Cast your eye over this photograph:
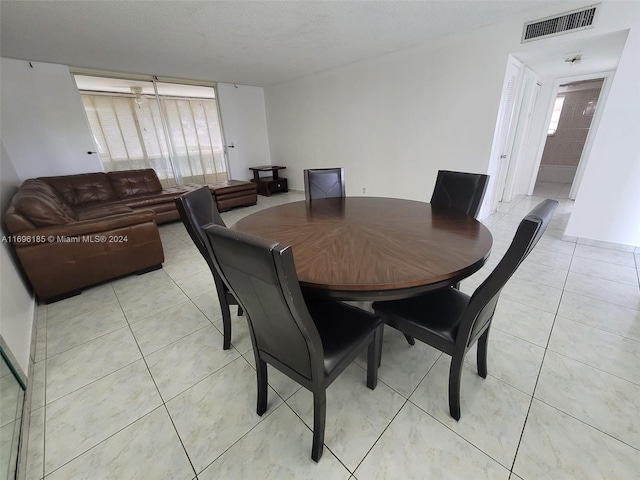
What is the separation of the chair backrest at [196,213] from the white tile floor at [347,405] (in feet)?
2.36

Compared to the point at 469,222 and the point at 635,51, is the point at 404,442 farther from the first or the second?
the point at 635,51

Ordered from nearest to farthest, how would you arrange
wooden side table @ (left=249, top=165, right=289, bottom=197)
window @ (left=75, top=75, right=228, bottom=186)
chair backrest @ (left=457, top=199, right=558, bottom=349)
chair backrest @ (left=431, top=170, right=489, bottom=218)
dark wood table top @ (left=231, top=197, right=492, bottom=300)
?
chair backrest @ (left=457, top=199, right=558, bottom=349) < dark wood table top @ (left=231, top=197, right=492, bottom=300) < chair backrest @ (left=431, top=170, right=489, bottom=218) < window @ (left=75, top=75, right=228, bottom=186) < wooden side table @ (left=249, top=165, right=289, bottom=197)

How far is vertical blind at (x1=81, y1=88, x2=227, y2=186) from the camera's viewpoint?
17.1 feet

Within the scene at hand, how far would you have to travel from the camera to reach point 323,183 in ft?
8.36

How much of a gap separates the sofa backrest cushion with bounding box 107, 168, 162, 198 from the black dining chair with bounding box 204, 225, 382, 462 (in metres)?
4.50

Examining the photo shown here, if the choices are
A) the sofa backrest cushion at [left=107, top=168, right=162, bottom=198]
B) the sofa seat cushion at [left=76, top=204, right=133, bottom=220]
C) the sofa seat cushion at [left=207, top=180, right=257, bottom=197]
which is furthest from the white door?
the sofa backrest cushion at [left=107, top=168, right=162, bottom=198]

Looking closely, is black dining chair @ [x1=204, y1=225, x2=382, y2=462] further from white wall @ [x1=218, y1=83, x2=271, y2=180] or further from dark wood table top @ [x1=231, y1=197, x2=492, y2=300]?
white wall @ [x1=218, y1=83, x2=271, y2=180]

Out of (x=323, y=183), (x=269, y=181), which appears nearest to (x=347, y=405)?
(x=323, y=183)

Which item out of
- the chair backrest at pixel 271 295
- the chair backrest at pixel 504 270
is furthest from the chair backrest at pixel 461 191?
the chair backrest at pixel 271 295

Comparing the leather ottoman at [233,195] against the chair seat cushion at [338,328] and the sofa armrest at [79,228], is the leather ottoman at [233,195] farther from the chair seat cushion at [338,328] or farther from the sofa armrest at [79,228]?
the chair seat cushion at [338,328]

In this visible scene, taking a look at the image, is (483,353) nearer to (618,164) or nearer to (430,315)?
(430,315)

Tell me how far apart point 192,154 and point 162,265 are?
15.5ft

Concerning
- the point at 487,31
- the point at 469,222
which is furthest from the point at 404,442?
the point at 487,31

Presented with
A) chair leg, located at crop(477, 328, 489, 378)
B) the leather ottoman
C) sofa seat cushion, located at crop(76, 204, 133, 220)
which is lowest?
chair leg, located at crop(477, 328, 489, 378)
